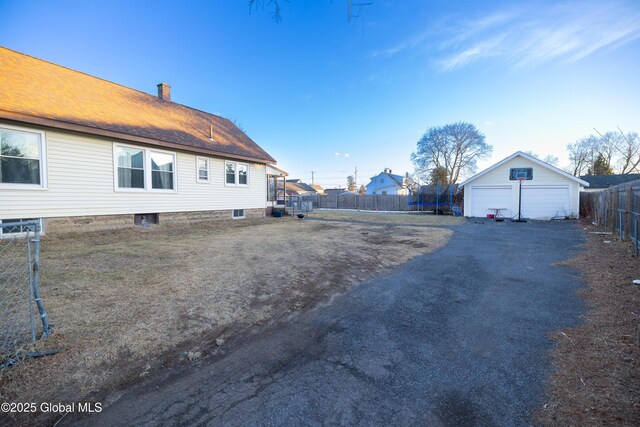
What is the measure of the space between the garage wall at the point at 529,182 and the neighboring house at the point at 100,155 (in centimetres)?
1600

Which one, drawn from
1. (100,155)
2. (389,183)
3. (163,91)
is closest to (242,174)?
(163,91)

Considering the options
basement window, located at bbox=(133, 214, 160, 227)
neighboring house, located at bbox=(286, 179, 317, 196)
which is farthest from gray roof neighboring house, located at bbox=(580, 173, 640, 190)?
basement window, located at bbox=(133, 214, 160, 227)

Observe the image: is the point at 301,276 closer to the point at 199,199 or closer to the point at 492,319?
the point at 492,319

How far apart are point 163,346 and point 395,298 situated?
308cm

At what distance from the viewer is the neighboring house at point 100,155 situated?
738cm

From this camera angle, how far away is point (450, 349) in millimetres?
2826

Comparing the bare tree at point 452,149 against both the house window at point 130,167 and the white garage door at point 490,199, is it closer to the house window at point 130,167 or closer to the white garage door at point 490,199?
the white garage door at point 490,199

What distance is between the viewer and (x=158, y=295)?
3.99 meters

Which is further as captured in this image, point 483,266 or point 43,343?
point 483,266

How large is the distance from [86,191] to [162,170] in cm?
260

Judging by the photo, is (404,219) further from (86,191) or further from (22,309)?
(22,309)

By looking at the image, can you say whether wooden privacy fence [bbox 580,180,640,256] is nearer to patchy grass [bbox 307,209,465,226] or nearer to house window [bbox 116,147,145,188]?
patchy grass [bbox 307,209,465,226]

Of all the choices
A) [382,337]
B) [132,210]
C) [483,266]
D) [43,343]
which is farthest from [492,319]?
[132,210]

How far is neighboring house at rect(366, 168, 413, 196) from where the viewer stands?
49.3 m
